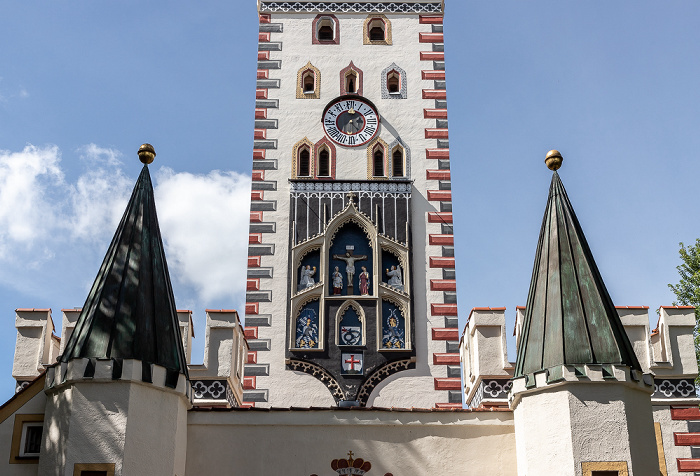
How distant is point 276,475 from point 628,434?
4261mm

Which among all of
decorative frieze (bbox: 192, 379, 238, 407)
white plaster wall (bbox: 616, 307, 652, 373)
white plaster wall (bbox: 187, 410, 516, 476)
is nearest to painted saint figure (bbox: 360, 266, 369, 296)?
decorative frieze (bbox: 192, 379, 238, 407)

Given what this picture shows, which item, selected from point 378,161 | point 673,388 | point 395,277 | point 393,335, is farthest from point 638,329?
point 378,161

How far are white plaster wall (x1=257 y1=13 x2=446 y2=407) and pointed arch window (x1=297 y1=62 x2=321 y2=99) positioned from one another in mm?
101

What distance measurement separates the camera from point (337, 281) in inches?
789

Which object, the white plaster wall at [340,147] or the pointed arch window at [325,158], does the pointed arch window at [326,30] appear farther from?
the pointed arch window at [325,158]

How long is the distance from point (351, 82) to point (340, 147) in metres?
1.84

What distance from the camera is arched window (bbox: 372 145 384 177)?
843 inches

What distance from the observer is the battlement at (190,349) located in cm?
1738

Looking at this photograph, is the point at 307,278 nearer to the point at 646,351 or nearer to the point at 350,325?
the point at 350,325

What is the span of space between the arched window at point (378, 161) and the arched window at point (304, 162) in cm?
139

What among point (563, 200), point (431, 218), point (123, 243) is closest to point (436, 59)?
point (431, 218)

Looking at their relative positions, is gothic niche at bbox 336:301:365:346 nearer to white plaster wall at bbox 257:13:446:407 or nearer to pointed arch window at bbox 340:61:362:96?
white plaster wall at bbox 257:13:446:407

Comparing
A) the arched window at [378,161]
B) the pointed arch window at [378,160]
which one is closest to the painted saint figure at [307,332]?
the pointed arch window at [378,160]

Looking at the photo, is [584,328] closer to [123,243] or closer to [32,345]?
[123,243]
